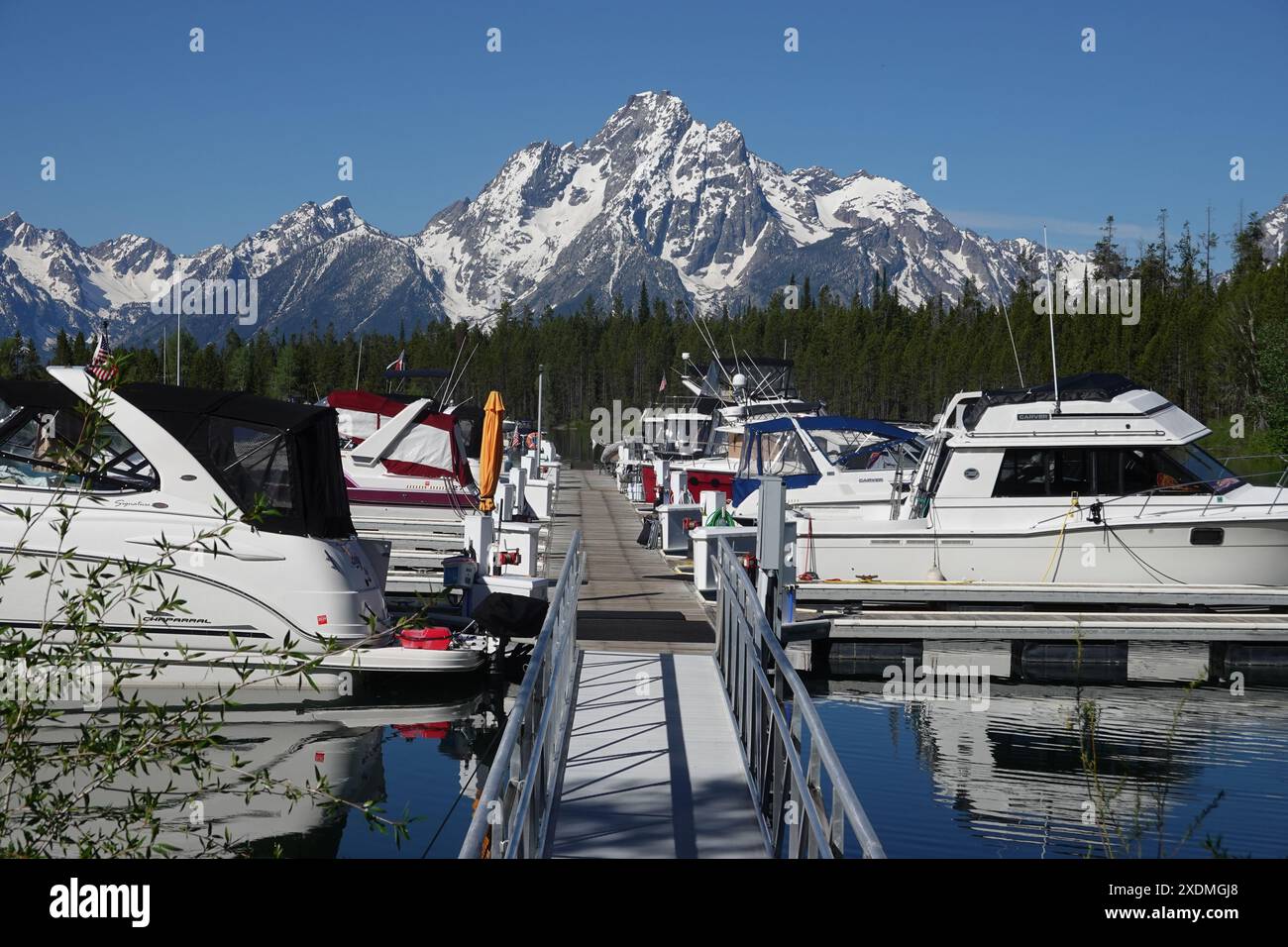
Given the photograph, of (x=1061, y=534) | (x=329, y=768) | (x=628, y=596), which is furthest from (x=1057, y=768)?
(x=628, y=596)

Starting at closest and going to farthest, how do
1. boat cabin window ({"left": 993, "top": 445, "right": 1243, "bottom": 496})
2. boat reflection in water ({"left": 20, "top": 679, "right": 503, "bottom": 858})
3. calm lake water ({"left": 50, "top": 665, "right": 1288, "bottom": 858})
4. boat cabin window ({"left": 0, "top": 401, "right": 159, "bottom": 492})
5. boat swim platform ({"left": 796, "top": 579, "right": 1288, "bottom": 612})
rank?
boat reflection in water ({"left": 20, "top": 679, "right": 503, "bottom": 858}), calm lake water ({"left": 50, "top": 665, "right": 1288, "bottom": 858}), boat cabin window ({"left": 0, "top": 401, "right": 159, "bottom": 492}), boat swim platform ({"left": 796, "top": 579, "right": 1288, "bottom": 612}), boat cabin window ({"left": 993, "top": 445, "right": 1243, "bottom": 496})

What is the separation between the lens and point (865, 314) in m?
125

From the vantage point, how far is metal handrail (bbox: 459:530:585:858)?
4.63 m

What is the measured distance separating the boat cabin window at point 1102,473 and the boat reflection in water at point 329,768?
26.7 feet

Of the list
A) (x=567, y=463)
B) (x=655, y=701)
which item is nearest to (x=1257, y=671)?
(x=655, y=701)

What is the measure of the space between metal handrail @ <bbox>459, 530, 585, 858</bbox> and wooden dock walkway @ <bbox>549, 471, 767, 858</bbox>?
18cm

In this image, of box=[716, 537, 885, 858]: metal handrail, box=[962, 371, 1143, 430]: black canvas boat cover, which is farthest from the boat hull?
box=[716, 537, 885, 858]: metal handrail

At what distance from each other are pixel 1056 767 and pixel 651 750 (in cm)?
500

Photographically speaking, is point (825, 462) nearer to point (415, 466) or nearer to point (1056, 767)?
point (415, 466)

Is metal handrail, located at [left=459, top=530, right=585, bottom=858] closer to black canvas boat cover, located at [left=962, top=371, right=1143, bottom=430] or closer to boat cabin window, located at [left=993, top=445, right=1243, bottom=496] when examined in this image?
boat cabin window, located at [left=993, top=445, right=1243, bottom=496]

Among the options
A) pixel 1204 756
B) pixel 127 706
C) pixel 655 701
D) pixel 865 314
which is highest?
pixel 865 314
